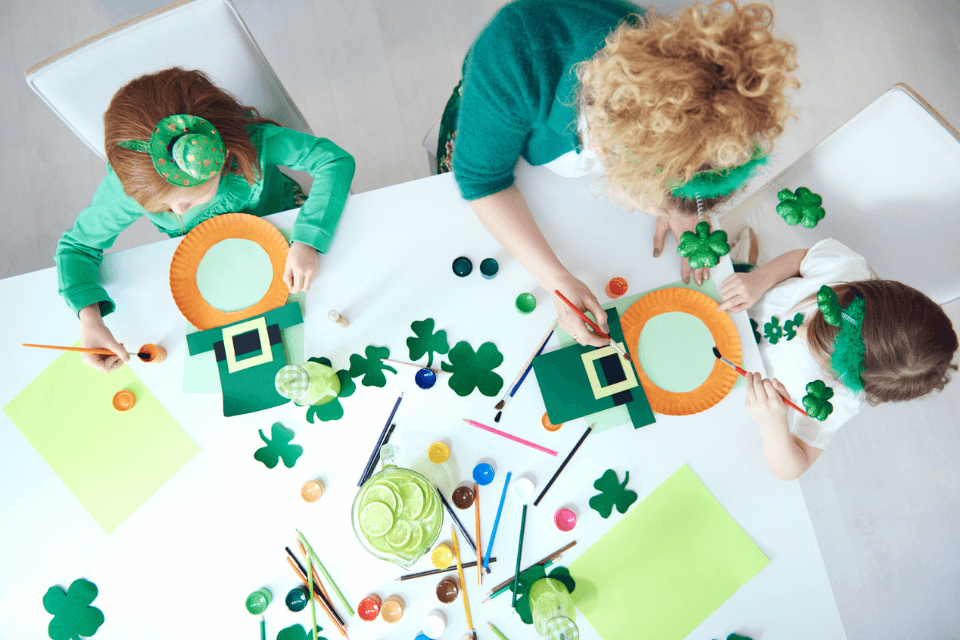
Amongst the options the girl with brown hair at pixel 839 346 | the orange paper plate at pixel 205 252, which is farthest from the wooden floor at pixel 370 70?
the girl with brown hair at pixel 839 346

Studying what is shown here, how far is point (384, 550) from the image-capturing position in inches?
29.6

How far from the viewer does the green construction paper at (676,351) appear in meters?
0.90

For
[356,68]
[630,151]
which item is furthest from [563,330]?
[356,68]

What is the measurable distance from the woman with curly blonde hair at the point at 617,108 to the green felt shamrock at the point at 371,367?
0.31m

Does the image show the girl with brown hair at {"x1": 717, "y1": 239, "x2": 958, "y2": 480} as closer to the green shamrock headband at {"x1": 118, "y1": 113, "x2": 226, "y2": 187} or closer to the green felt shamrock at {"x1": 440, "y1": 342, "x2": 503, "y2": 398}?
the green felt shamrock at {"x1": 440, "y1": 342, "x2": 503, "y2": 398}

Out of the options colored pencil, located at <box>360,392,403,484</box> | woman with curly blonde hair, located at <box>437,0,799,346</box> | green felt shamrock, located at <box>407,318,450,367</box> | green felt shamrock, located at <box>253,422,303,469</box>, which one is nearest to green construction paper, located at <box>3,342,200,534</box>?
green felt shamrock, located at <box>253,422,303,469</box>

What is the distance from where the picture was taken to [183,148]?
0.78 m

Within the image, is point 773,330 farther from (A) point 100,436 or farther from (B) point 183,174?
(A) point 100,436

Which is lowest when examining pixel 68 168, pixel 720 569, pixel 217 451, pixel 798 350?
pixel 720 569

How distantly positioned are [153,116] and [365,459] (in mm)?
690

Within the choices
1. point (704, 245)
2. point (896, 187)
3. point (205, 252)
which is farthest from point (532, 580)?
point (896, 187)

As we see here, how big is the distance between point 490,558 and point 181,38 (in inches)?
43.2

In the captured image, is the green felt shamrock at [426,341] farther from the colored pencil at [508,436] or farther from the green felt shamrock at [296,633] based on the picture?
the green felt shamrock at [296,633]

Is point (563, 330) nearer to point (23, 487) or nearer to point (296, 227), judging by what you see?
point (296, 227)
